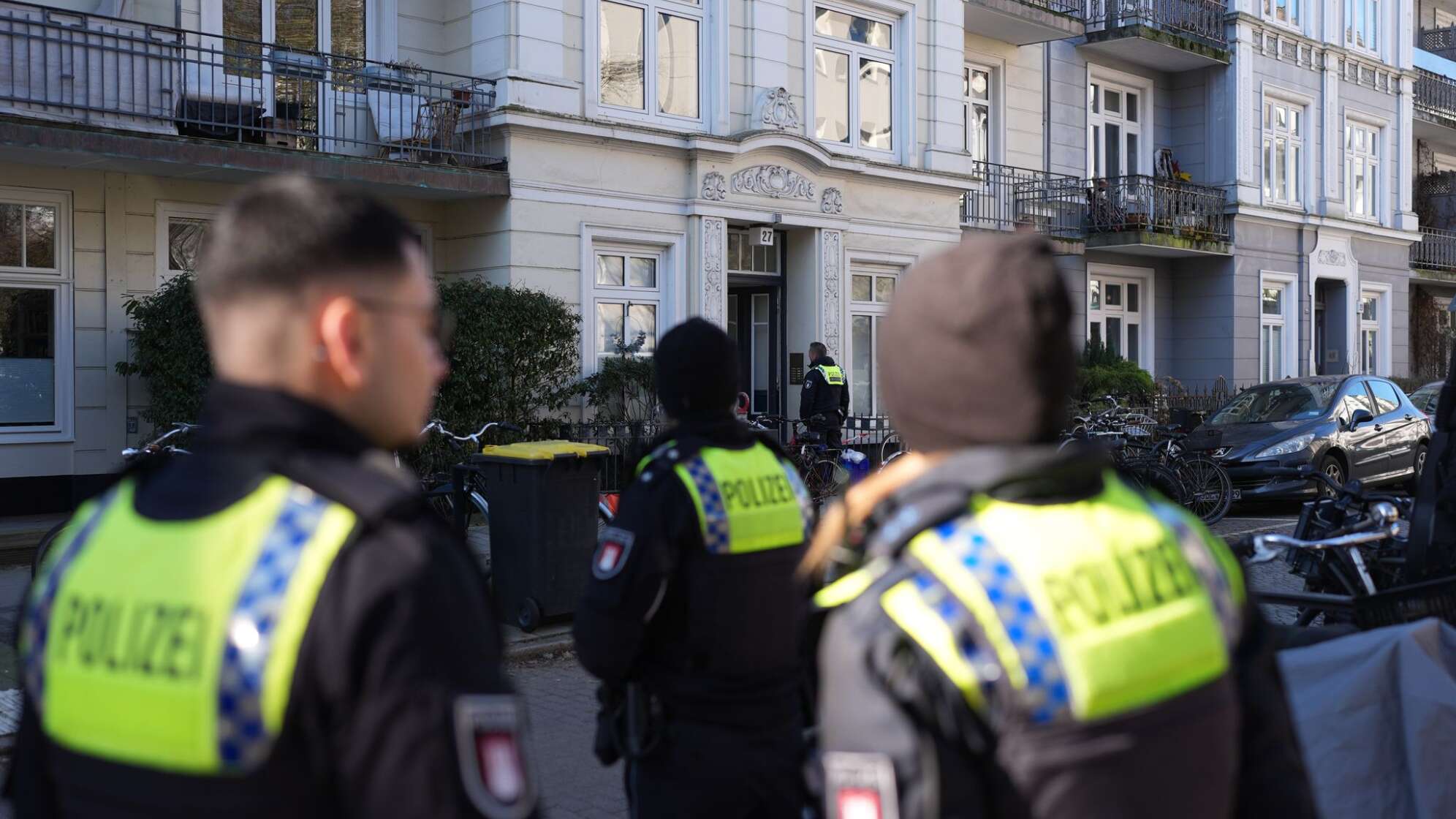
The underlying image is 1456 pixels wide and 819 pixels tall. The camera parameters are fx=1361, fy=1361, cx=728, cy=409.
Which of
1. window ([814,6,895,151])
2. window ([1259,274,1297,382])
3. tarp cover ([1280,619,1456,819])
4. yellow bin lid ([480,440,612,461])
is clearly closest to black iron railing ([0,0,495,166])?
window ([814,6,895,151])

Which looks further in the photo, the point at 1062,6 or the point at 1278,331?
the point at 1278,331

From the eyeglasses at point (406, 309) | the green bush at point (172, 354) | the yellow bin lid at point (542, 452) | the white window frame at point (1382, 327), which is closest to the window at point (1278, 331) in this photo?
the white window frame at point (1382, 327)

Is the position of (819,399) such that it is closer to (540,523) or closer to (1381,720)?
(540,523)

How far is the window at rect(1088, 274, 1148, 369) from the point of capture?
24906 millimetres

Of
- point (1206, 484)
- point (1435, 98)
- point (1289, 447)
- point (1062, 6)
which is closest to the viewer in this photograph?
point (1206, 484)

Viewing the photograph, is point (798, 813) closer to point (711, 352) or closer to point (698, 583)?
point (698, 583)

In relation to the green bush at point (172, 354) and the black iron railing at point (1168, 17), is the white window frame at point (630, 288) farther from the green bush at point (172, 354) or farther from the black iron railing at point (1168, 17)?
the black iron railing at point (1168, 17)

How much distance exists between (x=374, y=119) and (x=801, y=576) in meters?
14.2

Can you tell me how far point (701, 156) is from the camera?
16750 mm

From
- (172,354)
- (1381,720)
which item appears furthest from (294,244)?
(172,354)

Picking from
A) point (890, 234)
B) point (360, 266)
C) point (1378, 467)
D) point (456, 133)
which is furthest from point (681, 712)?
point (890, 234)

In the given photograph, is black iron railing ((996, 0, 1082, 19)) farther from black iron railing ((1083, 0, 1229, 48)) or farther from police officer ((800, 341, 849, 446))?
police officer ((800, 341, 849, 446))

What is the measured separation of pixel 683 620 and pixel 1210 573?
5.49ft

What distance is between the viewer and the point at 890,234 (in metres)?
19.3
